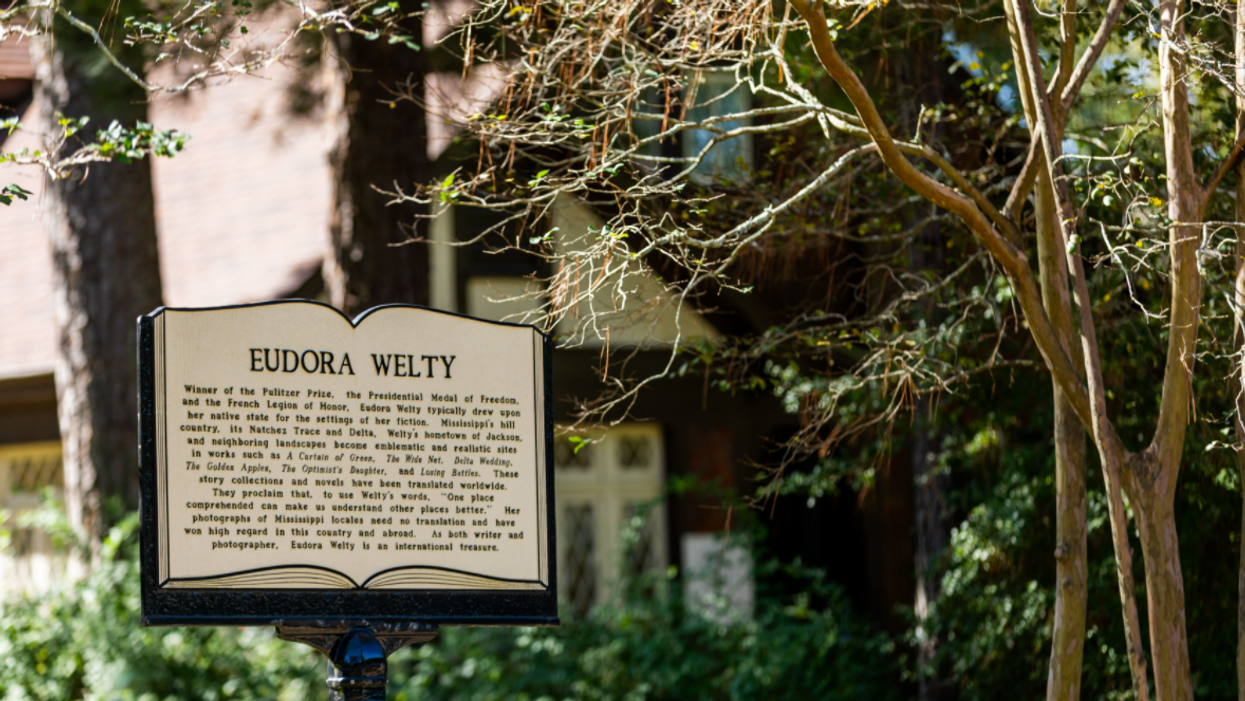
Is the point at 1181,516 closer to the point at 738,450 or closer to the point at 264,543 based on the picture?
the point at 264,543

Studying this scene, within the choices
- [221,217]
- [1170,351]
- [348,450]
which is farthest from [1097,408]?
[221,217]

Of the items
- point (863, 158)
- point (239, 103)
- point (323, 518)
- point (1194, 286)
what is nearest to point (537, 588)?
point (323, 518)

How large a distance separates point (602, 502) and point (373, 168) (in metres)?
4.35

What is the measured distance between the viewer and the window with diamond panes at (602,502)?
11.6 metres

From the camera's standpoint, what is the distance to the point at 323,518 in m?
4.12

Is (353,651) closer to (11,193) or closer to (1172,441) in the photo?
(11,193)

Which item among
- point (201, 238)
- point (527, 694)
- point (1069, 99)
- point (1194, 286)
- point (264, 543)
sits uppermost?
point (201, 238)

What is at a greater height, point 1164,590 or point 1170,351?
point 1170,351

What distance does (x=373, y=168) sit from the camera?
28.1 feet

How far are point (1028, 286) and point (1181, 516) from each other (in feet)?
7.39

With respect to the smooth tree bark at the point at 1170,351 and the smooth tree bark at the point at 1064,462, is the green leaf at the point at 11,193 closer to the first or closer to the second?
the smooth tree bark at the point at 1170,351

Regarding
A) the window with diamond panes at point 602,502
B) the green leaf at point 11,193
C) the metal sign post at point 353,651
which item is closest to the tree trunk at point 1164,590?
the metal sign post at point 353,651

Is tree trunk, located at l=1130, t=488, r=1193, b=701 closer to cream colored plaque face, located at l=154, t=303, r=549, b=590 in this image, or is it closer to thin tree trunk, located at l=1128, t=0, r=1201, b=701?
thin tree trunk, located at l=1128, t=0, r=1201, b=701

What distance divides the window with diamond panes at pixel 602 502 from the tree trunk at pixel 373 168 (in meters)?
3.46
